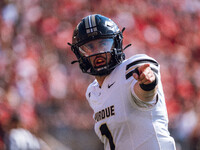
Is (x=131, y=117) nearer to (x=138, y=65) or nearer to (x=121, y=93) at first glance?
(x=121, y=93)

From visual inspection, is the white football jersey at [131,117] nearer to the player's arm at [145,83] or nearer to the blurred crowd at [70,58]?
the player's arm at [145,83]

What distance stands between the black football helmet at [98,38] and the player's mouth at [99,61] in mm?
17

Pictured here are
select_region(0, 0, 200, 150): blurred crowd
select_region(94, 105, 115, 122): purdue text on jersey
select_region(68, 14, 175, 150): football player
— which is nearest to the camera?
select_region(68, 14, 175, 150): football player

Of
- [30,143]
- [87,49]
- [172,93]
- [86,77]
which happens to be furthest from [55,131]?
[87,49]

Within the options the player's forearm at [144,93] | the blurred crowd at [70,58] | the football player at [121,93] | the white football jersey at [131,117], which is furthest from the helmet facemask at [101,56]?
the blurred crowd at [70,58]

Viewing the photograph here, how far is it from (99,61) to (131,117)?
1.51ft

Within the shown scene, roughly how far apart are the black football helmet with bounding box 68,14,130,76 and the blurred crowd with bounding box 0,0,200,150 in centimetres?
223

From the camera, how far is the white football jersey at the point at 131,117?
2.02m

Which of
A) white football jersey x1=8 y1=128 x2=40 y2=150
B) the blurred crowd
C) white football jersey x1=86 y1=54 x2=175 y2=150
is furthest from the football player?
the blurred crowd

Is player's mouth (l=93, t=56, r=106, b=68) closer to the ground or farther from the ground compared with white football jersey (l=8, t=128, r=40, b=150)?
farther from the ground

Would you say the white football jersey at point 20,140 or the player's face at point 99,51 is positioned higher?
the player's face at point 99,51

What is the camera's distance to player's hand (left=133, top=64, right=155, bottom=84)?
5.88 ft

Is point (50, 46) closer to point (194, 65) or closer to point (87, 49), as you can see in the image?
point (194, 65)

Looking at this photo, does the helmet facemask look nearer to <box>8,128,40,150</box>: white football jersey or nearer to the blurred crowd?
<box>8,128,40,150</box>: white football jersey
